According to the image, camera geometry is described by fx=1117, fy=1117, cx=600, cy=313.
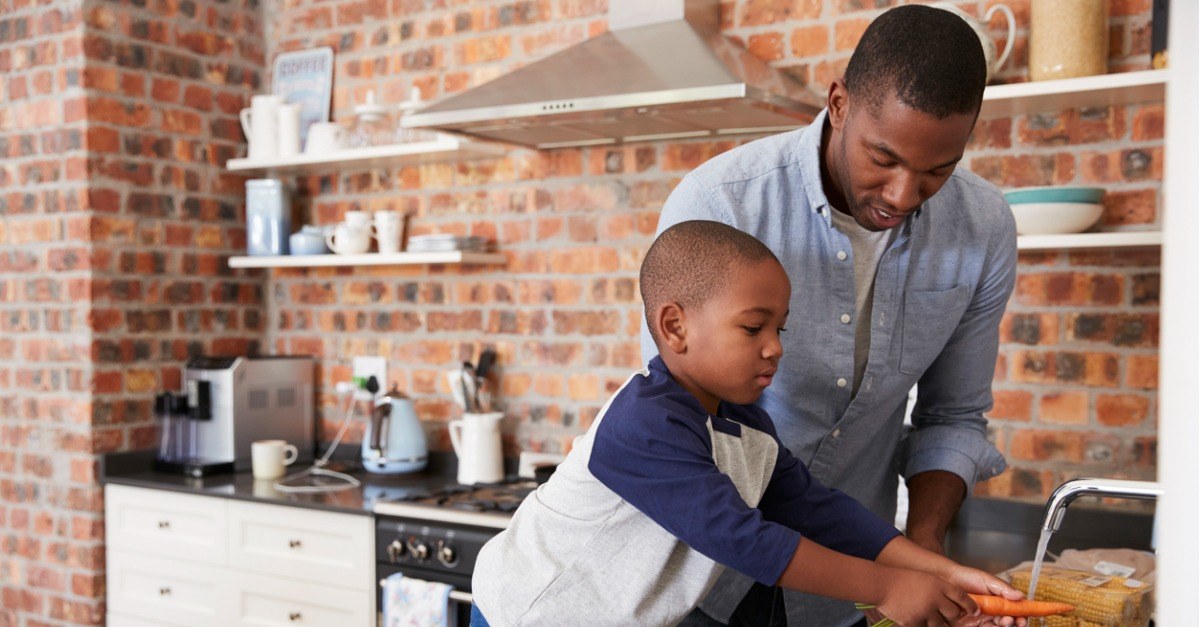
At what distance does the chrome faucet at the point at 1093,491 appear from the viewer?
1.07 meters

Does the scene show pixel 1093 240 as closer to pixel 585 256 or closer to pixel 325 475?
pixel 585 256

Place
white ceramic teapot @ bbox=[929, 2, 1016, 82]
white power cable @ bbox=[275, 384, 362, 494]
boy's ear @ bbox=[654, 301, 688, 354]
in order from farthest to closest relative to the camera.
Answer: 1. white power cable @ bbox=[275, 384, 362, 494]
2. white ceramic teapot @ bbox=[929, 2, 1016, 82]
3. boy's ear @ bbox=[654, 301, 688, 354]

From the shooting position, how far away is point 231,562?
3.19 m

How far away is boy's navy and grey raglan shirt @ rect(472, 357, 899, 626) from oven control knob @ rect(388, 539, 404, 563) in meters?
1.51

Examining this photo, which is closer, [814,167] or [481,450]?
[814,167]

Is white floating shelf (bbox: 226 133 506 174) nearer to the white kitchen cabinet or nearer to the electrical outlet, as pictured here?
the electrical outlet

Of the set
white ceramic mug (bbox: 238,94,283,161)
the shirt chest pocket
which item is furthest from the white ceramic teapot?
white ceramic mug (bbox: 238,94,283,161)

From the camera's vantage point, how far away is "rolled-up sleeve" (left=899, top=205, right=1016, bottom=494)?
1554mm

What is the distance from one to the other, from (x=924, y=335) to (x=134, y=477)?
8.90 ft

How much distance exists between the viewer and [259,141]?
12.1 feet

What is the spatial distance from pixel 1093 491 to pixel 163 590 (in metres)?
2.93

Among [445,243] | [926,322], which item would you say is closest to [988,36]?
[926,322]

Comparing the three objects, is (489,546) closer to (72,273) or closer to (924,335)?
(924,335)

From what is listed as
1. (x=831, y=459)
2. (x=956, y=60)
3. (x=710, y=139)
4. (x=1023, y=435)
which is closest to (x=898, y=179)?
(x=956, y=60)
